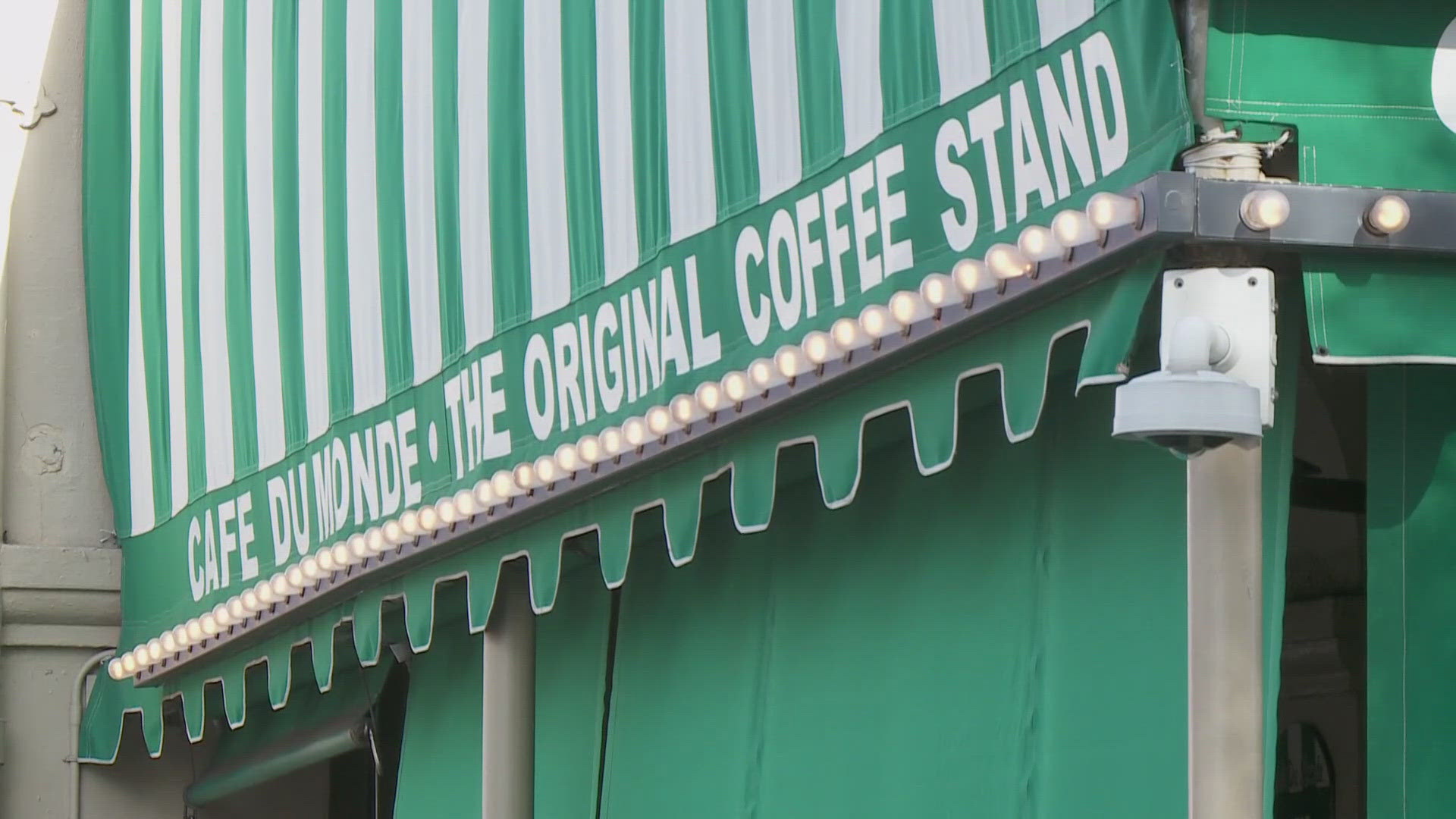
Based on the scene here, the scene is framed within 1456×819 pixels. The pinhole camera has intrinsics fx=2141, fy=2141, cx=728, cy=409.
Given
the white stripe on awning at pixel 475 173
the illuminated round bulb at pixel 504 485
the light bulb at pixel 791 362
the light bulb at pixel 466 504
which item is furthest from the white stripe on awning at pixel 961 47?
the white stripe on awning at pixel 475 173

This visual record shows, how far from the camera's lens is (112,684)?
10422 millimetres

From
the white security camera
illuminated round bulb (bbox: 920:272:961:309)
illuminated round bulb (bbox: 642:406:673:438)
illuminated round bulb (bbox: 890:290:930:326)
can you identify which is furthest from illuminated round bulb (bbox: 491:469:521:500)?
the white security camera

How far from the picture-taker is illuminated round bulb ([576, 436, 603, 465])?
6.18 m

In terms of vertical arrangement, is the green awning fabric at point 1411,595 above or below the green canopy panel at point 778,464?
below

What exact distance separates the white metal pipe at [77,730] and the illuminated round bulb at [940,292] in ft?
22.8

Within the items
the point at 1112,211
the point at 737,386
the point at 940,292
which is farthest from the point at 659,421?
the point at 1112,211

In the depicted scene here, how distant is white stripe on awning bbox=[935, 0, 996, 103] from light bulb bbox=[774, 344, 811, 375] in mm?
700

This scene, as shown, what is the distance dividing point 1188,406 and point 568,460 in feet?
9.48

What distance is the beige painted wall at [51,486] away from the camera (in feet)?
34.5

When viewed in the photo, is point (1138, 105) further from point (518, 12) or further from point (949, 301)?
point (518, 12)

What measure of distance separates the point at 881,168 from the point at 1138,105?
1.06 metres

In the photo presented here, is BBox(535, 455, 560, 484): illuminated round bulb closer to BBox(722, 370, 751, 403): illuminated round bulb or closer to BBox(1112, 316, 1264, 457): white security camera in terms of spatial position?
BBox(722, 370, 751, 403): illuminated round bulb

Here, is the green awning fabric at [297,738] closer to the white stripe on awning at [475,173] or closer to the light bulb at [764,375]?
the white stripe on awning at [475,173]

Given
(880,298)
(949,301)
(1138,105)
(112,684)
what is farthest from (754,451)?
(112,684)
